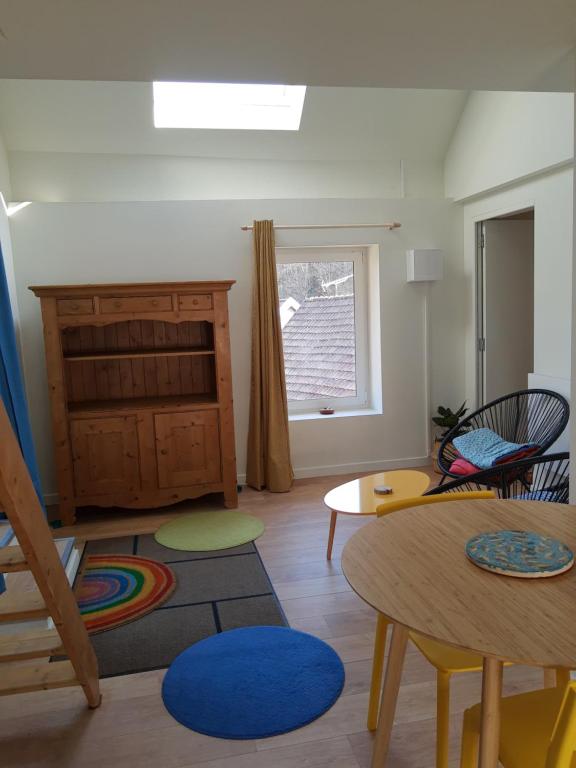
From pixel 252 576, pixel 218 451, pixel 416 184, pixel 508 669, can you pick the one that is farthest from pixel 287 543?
pixel 416 184

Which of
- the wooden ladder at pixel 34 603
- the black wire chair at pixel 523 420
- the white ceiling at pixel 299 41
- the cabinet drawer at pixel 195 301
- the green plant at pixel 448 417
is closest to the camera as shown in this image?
the wooden ladder at pixel 34 603

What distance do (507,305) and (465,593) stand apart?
3.86 metres

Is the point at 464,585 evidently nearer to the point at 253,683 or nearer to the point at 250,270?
the point at 253,683

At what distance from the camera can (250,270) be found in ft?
15.6

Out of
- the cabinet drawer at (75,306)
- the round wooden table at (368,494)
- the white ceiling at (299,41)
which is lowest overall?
the round wooden table at (368,494)

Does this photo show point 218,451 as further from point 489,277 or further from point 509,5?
point 509,5

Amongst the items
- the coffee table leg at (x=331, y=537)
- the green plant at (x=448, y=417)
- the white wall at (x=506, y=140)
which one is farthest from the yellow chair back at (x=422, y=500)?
the green plant at (x=448, y=417)

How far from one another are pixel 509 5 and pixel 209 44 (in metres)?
1.00

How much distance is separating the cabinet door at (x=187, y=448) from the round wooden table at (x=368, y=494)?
1.14 metres

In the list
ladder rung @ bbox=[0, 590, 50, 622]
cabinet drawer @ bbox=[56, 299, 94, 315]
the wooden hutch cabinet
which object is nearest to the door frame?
the wooden hutch cabinet

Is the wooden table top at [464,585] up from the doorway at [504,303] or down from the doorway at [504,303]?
down

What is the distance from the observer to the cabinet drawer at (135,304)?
161 inches

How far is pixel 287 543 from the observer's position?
147 inches

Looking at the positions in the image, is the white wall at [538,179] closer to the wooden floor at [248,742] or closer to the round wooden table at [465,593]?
the wooden floor at [248,742]
